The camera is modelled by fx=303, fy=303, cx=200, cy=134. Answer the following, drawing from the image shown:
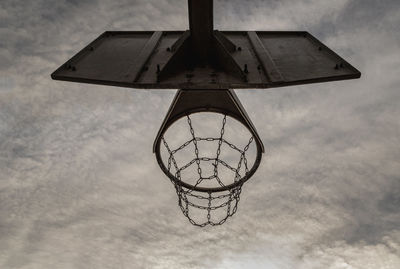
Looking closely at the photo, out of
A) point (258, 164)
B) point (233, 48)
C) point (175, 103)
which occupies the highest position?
point (233, 48)

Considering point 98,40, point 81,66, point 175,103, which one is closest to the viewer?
point 81,66

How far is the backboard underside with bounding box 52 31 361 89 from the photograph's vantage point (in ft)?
12.0

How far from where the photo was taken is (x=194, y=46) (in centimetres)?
434

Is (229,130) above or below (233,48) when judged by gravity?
below

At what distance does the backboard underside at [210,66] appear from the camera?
3.65m

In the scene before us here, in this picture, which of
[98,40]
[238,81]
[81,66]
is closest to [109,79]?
[81,66]

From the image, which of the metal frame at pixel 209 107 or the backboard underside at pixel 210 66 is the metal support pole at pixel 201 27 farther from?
the metal frame at pixel 209 107

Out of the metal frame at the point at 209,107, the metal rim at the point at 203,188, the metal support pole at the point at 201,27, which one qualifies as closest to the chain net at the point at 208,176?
the metal rim at the point at 203,188

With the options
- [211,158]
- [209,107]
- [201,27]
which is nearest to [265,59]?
[201,27]

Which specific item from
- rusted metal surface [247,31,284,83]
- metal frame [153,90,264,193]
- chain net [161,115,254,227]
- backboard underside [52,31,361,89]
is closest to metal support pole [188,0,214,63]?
backboard underside [52,31,361,89]

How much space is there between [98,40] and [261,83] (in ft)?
8.71

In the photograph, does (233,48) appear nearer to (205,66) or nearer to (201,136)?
(205,66)

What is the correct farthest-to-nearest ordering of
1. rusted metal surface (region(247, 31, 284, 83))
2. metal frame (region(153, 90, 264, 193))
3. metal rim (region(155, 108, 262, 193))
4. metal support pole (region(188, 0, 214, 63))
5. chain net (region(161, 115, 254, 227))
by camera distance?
chain net (region(161, 115, 254, 227)), metal rim (region(155, 108, 262, 193)), metal frame (region(153, 90, 264, 193)), metal support pole (region(188, 0, 214, 63)), rusted metal surface (region(247, 31, 284, 83))

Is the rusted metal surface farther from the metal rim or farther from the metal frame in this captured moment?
the metal rim
